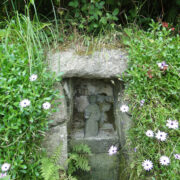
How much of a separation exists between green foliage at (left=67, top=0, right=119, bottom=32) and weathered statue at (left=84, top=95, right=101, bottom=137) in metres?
0.72

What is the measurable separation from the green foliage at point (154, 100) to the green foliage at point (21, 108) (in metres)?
0.68

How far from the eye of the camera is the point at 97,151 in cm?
201

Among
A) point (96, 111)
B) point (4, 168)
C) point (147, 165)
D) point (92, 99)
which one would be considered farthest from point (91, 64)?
point (4, 168)

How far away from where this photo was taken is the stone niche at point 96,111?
173cm

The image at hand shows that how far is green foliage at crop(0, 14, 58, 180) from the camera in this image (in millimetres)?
1371

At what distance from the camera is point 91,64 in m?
1.73

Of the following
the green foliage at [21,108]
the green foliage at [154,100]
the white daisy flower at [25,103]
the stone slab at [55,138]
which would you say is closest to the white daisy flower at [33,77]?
the green foliage at [21,108]

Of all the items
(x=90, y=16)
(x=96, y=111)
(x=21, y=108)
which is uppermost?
(x=90, y=16)

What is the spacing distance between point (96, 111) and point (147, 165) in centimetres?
78

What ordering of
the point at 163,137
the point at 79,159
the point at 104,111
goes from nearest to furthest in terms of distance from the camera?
the point at 163,137, the point at 79,159, the point at 104,111

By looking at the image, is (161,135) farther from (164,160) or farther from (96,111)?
(96,111)

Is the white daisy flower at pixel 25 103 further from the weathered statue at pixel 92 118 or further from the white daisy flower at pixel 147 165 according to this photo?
the white daisy flower at pixel 147 165

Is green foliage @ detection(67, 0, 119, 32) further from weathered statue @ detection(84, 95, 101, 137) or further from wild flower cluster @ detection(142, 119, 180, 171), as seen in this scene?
wild flower cluster @ detection(142, 119, 180, 171)

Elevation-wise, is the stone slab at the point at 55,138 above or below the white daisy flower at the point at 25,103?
below
